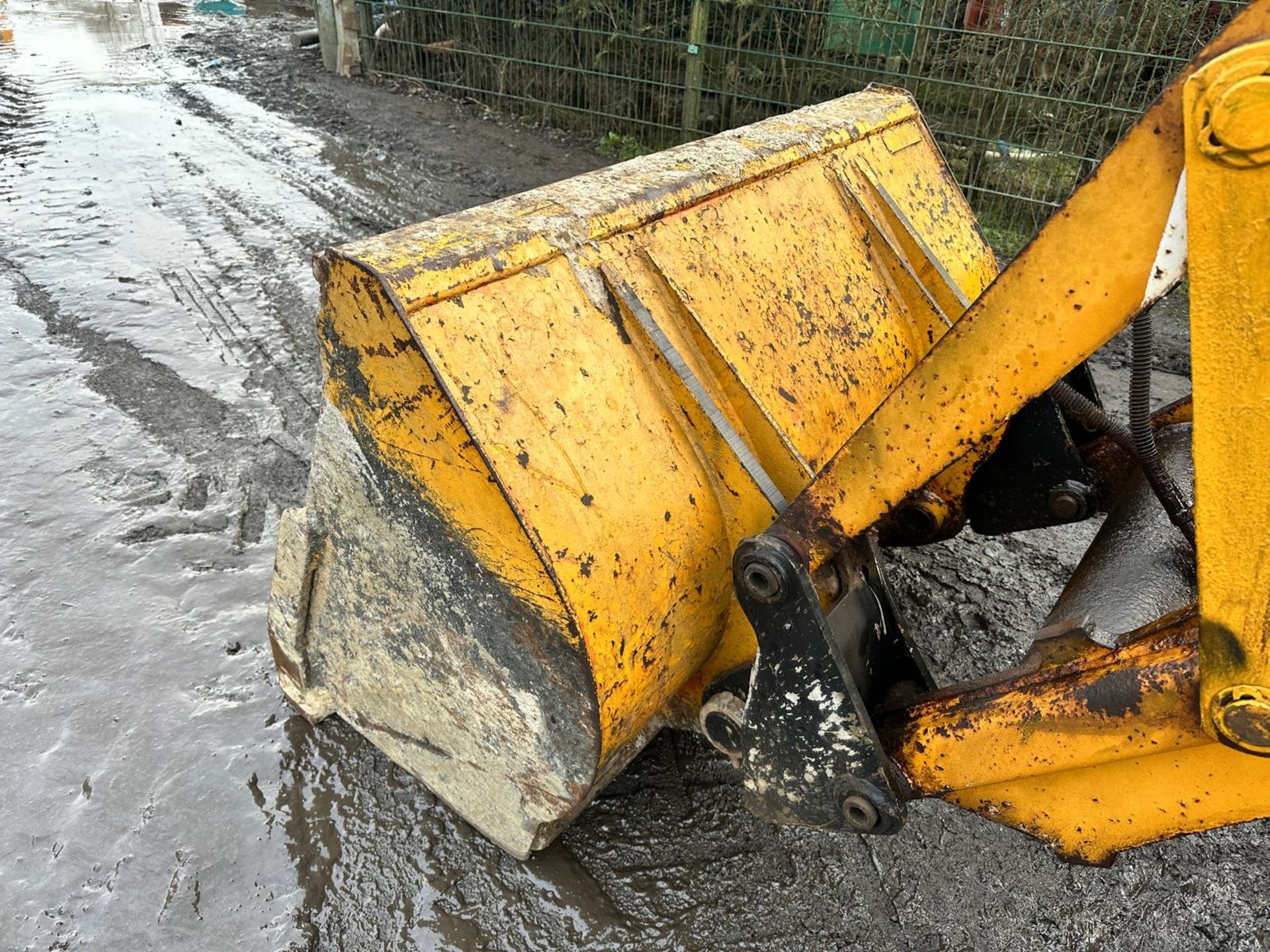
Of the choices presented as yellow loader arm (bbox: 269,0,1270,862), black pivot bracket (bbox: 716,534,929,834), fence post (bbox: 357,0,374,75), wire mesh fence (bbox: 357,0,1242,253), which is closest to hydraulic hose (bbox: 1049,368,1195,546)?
yellow loader arm (bbox: 269,0,1270,862)

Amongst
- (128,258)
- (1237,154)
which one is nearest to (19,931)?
(1237,154)

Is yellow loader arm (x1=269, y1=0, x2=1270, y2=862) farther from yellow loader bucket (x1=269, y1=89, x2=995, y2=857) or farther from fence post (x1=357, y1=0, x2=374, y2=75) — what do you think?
fence post (x1=357, y1=0, x2=374, y2=75)

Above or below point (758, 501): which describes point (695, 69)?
above

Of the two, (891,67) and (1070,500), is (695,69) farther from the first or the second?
(1070,500)

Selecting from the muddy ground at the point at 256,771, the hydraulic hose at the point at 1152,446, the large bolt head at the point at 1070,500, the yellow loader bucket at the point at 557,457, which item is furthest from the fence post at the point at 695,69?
the hydraulic hose at the point at 1152,446

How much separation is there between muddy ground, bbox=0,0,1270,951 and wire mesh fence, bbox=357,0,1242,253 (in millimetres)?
1528

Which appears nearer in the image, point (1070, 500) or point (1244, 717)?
point (1244, 717)

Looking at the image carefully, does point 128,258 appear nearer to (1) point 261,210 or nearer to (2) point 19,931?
(1) point 261,210

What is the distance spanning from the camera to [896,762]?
1661 millimetres

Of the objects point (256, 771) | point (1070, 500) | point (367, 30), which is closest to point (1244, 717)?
point (1070, 500)

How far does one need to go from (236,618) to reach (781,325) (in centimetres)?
190

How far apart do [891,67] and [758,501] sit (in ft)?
16.6

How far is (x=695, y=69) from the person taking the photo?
6.54 m

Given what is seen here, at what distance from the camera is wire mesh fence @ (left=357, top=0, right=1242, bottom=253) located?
5445 millimetres
